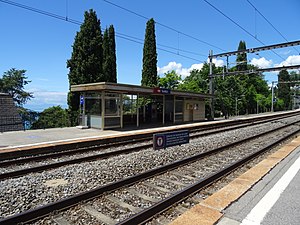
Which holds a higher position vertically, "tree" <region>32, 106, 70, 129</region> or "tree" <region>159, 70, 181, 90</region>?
"tree" <region>159, 70, 181, 90</region>

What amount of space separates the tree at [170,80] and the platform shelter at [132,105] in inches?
521

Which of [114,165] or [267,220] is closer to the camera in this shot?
[267,220]

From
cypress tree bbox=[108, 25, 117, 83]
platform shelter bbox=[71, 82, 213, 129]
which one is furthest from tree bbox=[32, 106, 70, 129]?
cypress tree bbox=[108, 25, 117, 83]

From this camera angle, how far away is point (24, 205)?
→ 4.64m

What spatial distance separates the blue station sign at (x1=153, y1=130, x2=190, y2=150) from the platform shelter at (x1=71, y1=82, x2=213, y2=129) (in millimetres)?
7604

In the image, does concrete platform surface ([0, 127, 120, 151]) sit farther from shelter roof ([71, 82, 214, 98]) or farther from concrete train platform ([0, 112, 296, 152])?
shelter roof ([71, 82, 214, 98])

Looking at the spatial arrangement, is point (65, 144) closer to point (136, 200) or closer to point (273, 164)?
point (136, 200)

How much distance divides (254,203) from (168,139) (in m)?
5.79

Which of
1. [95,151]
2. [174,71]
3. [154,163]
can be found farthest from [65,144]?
[174,71]

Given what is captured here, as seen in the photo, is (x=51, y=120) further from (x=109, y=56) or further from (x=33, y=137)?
(x=109, y=56)

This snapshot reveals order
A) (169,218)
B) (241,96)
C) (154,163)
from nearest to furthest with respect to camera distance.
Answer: (169,218) → (154,163) → (241,96)

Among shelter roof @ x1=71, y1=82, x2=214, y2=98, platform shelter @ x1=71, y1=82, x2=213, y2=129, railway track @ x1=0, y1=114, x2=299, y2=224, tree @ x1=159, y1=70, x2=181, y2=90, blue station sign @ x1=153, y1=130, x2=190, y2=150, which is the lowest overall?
railway track @ x1=0, y1=114, x2=299, y2=224

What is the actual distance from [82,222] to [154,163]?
4.36m

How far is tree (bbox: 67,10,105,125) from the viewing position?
87.4 feet
